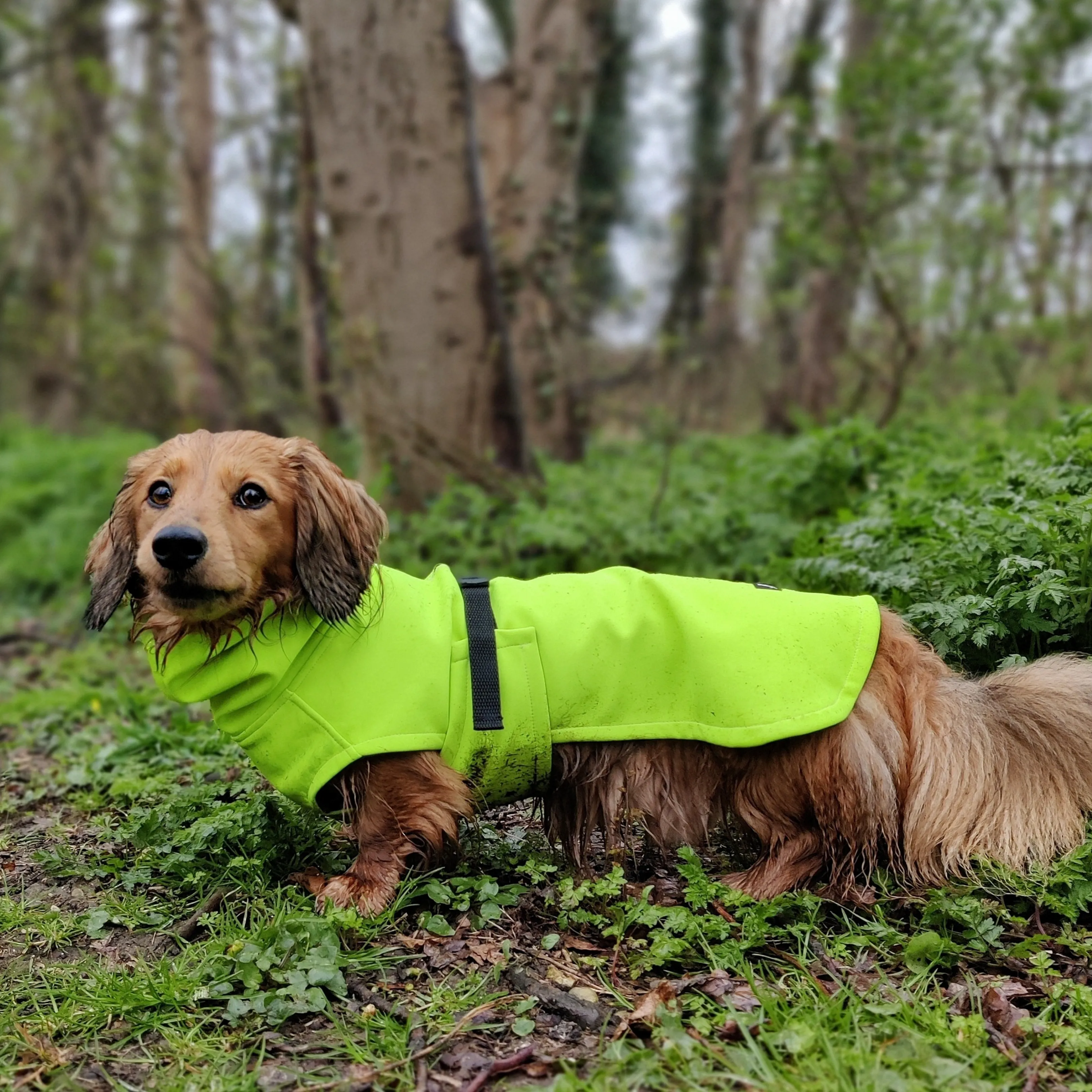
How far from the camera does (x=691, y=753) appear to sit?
3252 millimetres

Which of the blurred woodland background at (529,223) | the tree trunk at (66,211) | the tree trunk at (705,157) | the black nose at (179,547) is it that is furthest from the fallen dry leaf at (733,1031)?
the tree trunk at (705,157)

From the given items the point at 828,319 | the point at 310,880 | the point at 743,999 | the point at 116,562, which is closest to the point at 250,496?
the point at 116,562

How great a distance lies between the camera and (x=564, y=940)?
3.03 m

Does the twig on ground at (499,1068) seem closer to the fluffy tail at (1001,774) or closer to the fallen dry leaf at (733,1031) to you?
the fallen dry leaf at (733,1031)

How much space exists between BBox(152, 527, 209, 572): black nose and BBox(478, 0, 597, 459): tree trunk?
7005mm

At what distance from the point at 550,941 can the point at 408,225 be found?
18.7ft

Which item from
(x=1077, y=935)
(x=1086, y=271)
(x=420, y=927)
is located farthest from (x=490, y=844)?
(x=1086, y=271)

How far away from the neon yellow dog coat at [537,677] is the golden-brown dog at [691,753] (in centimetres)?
10

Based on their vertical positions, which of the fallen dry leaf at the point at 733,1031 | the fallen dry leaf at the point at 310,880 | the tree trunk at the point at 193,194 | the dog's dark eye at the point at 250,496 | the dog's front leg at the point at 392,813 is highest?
the tree trunk at the point at 193,194

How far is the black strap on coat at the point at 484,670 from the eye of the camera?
3.13 meters

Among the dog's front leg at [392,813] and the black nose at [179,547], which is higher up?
the black nose at [179,547]

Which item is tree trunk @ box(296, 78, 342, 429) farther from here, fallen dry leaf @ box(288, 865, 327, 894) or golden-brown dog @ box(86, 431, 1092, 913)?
fallen dry leaf @ box(288, 865, 327, 894)

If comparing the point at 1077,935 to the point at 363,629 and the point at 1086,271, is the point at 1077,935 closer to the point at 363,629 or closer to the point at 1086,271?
the point at 363,629

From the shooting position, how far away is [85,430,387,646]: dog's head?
2.97 m
